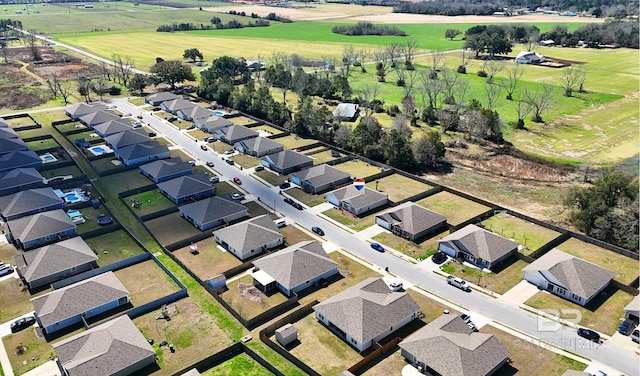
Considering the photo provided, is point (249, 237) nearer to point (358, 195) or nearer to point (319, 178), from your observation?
point (358, 195)

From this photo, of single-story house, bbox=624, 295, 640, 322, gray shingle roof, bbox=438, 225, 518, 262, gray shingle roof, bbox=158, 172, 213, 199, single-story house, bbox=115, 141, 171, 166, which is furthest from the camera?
single-story house, bbox=115, 141, 171, 166

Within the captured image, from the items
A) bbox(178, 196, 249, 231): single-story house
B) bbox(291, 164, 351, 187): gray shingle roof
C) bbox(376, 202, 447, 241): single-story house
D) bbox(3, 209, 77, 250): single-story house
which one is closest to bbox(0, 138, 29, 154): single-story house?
bbox(3, 209, 77, 250): single-story house

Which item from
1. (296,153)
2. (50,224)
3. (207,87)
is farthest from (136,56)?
(50,224)

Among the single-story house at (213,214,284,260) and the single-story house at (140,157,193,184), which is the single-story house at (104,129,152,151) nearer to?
the single-story house at (140,157,193,184)

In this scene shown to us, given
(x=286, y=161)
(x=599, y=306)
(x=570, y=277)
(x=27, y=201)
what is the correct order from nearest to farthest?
(x=599, y=306)
(x=570, y=277)
(x=27, y=201)
(x=286, y=161)

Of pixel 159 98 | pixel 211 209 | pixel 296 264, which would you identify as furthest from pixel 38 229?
pixel 159 98

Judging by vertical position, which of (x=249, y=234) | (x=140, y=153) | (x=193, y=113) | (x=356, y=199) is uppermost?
(x=193, y=113)
